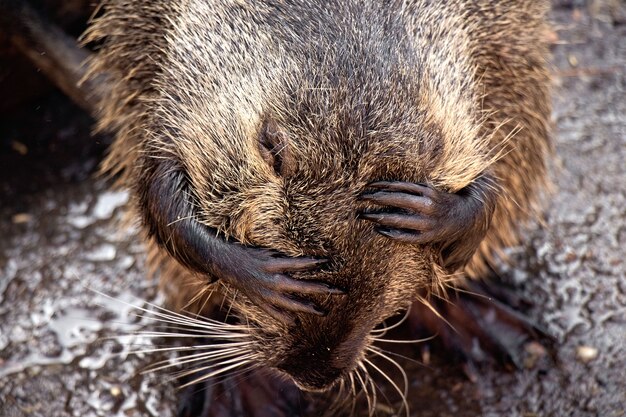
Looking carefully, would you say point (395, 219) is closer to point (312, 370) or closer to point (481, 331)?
point (312, 370)

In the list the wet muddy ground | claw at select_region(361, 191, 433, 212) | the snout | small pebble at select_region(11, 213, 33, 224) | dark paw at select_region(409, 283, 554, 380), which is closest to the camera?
claw at select_region(361, 191, 433, 212)

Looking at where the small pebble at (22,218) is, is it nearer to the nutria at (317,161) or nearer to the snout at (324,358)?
the nutria at (317,161)

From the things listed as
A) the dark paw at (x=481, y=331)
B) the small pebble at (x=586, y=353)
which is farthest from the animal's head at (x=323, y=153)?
the small pebble at (x=586, y=353)

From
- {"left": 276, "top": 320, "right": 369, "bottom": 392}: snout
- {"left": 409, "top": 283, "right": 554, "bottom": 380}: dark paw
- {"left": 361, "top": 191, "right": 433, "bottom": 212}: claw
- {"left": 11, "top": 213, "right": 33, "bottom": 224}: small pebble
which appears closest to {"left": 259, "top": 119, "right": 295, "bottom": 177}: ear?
{"left": 361, "top": 191, "right": 433, "bottom": 212}: claw

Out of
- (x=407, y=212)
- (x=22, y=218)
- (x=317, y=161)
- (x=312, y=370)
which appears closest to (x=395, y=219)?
(x=407, y=212)

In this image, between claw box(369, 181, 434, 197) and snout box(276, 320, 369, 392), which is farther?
snout box(276, 320, 369, 392)

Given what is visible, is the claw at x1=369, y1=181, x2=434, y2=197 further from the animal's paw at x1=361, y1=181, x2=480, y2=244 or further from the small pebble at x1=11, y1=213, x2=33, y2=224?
the small pebble at x1=11, y1=213, x2=33, y2=224

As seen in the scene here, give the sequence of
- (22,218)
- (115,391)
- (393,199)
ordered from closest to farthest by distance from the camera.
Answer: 1. (393,199)
2. (115,391)
3. (22,218)
